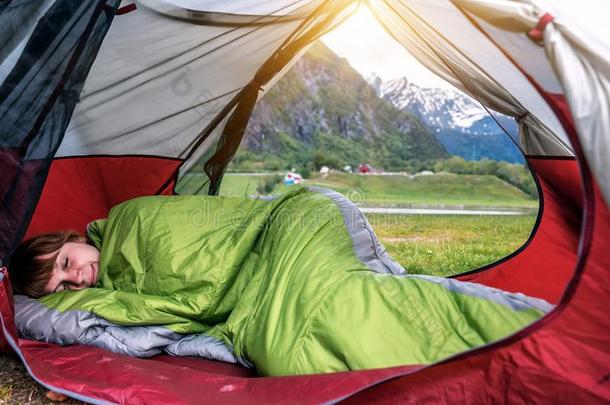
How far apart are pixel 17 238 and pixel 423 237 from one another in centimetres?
378

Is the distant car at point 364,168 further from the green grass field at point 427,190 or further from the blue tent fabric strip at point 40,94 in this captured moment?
the blue tent fabric strip at point 40,94

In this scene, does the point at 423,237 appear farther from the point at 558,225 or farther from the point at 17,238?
the point at 17,238

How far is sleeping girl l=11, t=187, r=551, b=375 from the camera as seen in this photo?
1263 millimetres

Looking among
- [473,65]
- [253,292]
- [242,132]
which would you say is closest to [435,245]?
[242,132]

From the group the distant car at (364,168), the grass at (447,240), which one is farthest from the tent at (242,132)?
the distant car at (364,168)

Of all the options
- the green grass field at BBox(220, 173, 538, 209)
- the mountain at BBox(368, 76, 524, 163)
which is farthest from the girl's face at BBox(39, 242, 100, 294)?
the mountain at BBox(368, 76, 524, 163)

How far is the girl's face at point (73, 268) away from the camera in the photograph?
1.84m

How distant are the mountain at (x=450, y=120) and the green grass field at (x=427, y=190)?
480 millimetres

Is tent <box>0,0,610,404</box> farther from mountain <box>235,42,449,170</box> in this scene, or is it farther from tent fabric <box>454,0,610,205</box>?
mountain <box>235,42,449,170</box>

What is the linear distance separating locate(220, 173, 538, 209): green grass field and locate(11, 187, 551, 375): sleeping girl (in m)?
6.18

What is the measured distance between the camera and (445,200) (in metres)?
Answer: 9.38

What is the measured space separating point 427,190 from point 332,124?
10.7 ft

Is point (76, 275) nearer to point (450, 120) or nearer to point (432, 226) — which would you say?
point (432, 226)

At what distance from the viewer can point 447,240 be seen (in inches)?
178
